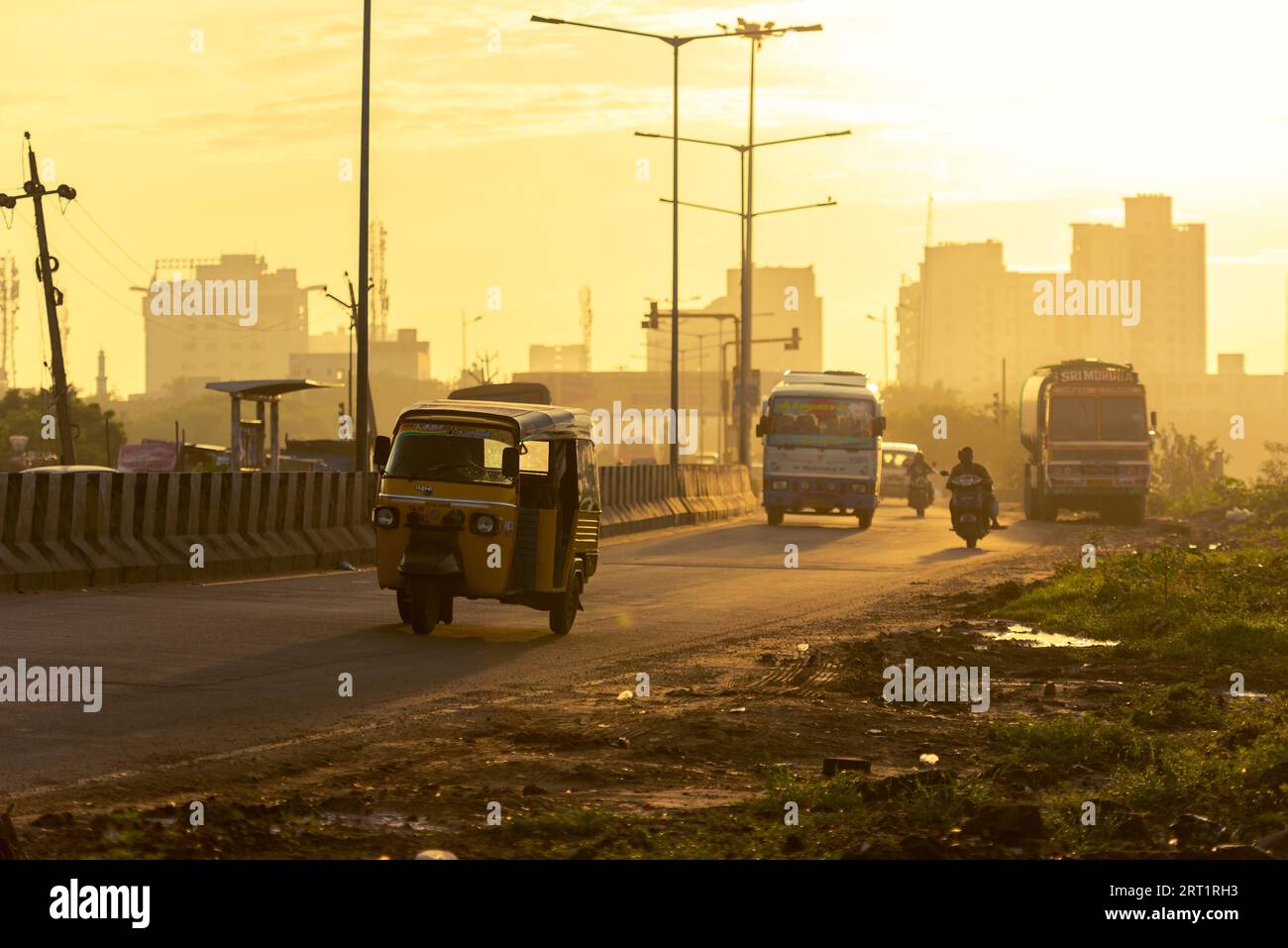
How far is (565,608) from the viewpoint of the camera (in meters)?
17.8

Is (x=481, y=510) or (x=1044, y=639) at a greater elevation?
(x=481, y=510)

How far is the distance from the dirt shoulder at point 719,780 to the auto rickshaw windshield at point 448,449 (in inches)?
112

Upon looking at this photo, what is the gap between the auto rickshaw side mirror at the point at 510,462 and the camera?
16.5 meters

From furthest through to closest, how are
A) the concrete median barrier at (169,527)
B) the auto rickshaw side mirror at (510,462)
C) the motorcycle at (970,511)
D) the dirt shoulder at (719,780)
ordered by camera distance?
the motorcycle at (970,511) → the concrete median barrier at (169,527) → the auto rickshaw side mirror at (510,462) → the dirt shoulder at (719,780)

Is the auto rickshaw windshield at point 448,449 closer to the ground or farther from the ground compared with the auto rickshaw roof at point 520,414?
closer to the ground

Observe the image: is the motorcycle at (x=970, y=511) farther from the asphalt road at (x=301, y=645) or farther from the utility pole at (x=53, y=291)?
the utility pole at (x=53, y=291)

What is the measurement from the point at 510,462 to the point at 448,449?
792 mm

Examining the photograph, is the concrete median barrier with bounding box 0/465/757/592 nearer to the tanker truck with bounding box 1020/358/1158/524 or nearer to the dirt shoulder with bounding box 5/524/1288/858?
the dirt shoulder with bounding box 5/524/1288/858

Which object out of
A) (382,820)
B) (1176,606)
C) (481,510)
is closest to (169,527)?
(481,510)

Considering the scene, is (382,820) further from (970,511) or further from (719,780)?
(970,511)

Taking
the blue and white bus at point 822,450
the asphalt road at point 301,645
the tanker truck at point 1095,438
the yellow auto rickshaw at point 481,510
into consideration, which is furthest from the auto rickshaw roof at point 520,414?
the tanker truck at point 1095,438
